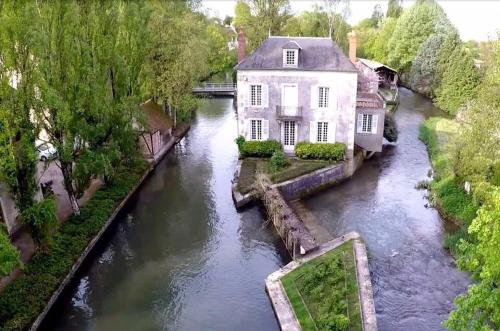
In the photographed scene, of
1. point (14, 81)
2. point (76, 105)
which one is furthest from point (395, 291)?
point (14, 81)

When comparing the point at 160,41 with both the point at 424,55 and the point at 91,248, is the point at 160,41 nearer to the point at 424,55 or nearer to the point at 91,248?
the point at 91,248

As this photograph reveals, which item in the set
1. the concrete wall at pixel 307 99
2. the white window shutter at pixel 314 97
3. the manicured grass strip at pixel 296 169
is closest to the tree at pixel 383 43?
the concrete wall at pixel 307 99

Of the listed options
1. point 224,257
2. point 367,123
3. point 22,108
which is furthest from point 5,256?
point 367,123

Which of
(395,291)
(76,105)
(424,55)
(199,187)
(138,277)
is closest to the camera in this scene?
(395,291)

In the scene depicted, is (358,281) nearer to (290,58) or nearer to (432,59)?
(290,58)

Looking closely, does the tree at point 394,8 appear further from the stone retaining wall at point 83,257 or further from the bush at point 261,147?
the stone retaining wall at point 83,257

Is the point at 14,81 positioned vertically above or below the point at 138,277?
above

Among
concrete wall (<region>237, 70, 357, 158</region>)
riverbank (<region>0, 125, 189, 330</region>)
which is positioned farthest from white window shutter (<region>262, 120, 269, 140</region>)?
riverbank (<region>0, 125, 189, 330</region>)
